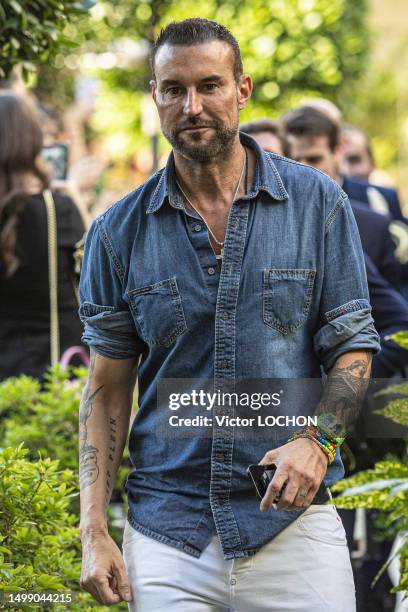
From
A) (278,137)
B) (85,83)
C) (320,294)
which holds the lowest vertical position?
(320,294)

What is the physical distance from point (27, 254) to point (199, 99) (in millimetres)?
2676

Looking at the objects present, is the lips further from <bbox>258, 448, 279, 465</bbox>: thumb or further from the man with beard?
<bbox>258, 448, 279, 465</bbox>: thumb

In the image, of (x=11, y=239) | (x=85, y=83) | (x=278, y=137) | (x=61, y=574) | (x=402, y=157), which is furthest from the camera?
(x=402, y=157)

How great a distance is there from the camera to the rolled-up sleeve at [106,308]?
12.6 feet

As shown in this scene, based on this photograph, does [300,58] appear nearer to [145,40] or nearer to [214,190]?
[145,40]

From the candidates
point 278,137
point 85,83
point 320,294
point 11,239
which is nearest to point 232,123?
point 320,294

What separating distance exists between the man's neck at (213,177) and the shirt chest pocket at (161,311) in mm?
284

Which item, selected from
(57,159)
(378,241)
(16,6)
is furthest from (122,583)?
(57,159)

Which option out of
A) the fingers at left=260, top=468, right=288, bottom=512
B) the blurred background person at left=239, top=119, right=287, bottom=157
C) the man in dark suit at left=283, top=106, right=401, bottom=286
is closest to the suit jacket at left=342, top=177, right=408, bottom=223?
the man in dark suit at left=283, top=106, right=401, bottom=286

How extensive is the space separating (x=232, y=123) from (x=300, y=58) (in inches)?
539

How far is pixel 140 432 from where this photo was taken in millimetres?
3863

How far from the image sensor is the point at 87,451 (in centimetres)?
388

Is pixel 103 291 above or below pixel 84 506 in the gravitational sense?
above

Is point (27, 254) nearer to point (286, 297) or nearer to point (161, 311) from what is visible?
point (161, 311)
